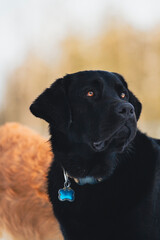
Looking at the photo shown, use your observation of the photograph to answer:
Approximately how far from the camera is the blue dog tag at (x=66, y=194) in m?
2.92

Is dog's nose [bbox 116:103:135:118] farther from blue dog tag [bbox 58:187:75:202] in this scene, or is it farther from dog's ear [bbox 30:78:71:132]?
blue dog tag [bbox 58:187:75:202]

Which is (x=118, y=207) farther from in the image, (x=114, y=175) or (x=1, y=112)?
(x=1, y=112)

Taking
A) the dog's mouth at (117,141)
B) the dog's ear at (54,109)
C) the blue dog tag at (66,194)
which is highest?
the dog's ear at (54,109)

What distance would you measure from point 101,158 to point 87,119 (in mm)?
376

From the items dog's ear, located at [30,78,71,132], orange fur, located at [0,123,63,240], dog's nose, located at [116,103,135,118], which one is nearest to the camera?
dog's nose, located at [116,103,135,118]

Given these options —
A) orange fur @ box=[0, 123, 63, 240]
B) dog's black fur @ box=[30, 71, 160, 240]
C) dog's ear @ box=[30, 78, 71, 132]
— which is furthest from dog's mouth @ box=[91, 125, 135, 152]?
orange fur @ box=[0, 123, 63, 240]

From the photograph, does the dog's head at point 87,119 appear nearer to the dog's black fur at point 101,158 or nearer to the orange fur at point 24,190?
the dog's black fur at point 101,158

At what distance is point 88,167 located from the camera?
302 centimetres

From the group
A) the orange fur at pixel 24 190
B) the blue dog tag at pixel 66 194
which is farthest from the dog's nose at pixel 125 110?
the orange fur at pixel 24 190

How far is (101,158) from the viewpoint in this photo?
299 cm

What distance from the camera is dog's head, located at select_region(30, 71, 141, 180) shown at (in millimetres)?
2715

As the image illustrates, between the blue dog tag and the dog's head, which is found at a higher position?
the dog's head

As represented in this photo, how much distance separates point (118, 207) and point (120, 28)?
1477 cm

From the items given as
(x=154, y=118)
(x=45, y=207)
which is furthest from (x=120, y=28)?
(x=45, y=207)
